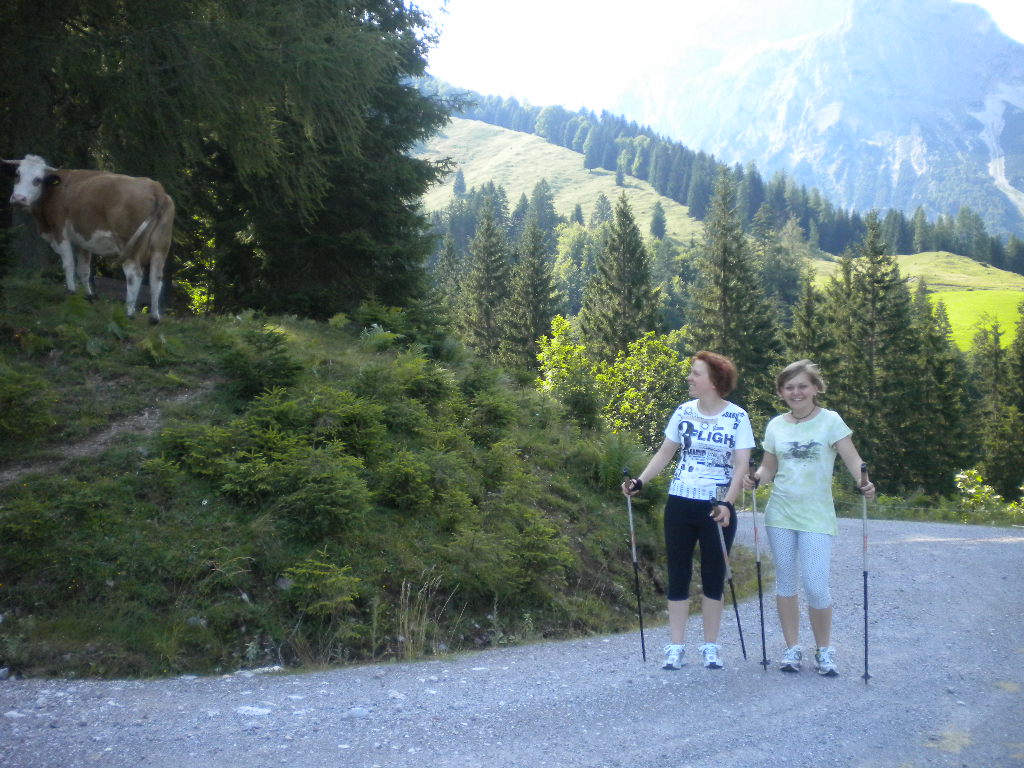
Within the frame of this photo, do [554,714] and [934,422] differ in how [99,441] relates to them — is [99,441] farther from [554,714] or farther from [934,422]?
[934,422]

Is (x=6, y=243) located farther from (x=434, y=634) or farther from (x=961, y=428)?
(x=961, y=428)

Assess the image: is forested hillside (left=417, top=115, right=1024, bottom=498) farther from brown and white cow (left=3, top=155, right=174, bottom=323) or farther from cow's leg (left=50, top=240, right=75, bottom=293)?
cow's leg (left=50, top=240, right=75, bottom=293)

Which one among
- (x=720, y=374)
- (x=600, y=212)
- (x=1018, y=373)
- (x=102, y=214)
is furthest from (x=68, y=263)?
(x=600, y=212)

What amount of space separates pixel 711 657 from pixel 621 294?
53269 millimetres

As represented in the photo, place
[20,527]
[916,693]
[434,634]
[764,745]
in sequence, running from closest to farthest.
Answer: [764,745] → [916,693] → [20,527] → [434,634]

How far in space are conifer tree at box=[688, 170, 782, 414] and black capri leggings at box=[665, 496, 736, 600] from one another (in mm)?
49227

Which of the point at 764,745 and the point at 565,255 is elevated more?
the point at 565,255

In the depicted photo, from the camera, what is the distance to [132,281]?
35.0 ft

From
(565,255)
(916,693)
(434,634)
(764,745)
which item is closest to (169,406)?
(434,634)

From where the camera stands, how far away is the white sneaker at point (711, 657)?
6203 millimetres

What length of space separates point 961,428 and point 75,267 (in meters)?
55.1

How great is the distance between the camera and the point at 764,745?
468 cm

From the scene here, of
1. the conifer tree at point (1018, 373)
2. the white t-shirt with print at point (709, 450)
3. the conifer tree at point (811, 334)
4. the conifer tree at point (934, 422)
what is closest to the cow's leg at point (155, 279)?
the white t-shirt with print at point (709, 450)

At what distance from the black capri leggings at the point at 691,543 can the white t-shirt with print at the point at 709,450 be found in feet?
0.34
